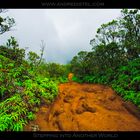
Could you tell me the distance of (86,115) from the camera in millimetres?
4973

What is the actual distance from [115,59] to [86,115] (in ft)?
15.6

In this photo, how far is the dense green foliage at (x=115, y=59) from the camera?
822 centimetres

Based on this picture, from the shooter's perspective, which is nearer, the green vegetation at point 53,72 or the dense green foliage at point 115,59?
the green vegetation at point 53,72

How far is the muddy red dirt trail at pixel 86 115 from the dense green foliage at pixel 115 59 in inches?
80.0

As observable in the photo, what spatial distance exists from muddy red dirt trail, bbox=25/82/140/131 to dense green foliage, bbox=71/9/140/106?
6.67ft

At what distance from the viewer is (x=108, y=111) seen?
194 inches

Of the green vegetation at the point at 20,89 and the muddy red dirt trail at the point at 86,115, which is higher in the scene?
the green vegetation at the point at 20,89

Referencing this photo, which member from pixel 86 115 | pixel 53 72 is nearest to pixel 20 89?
pixel 86 115

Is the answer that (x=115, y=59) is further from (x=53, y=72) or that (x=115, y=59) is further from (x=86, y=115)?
(x=86, y=115)
